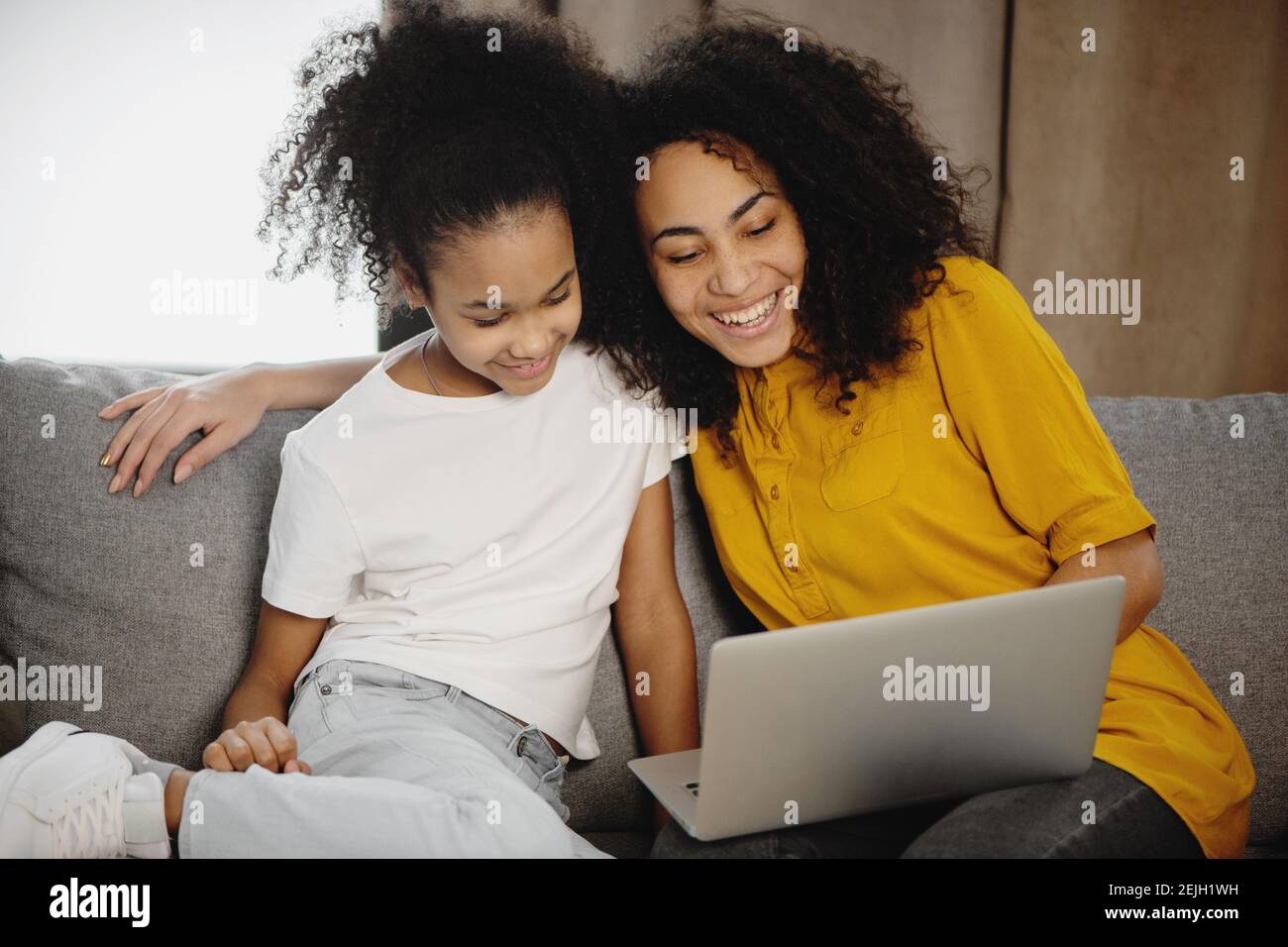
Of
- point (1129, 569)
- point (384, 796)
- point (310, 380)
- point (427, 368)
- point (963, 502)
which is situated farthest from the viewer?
point (310, 380)

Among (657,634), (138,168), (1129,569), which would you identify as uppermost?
(138,168)

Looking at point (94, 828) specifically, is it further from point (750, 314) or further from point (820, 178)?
point (820, 178)

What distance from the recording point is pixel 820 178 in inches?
51.1

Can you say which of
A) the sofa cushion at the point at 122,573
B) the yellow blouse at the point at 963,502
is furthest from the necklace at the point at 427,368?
the yellow blouse at the point at 963,502

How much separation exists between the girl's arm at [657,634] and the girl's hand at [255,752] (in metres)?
0.47

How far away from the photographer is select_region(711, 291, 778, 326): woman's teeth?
4.19 ft

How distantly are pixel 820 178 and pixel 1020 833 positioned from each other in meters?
0.76

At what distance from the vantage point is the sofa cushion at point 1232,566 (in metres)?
1.45

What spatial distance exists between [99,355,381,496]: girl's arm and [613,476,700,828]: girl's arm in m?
0.46

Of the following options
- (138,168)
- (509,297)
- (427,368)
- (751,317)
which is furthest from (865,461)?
(138,168)

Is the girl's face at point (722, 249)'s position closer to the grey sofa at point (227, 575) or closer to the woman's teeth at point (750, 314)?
the woman's teeth at point (750, 314)

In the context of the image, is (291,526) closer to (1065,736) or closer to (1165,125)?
(1065,736)

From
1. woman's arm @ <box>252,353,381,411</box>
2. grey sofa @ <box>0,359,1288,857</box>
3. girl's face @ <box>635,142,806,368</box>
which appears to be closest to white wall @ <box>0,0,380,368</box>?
woman's arm @ <box>252,353,381,411</box>
